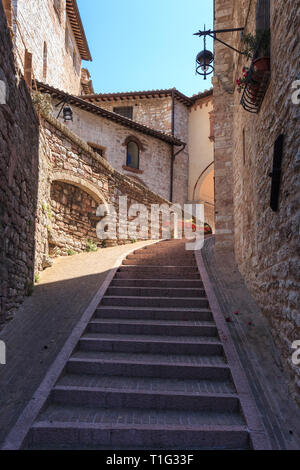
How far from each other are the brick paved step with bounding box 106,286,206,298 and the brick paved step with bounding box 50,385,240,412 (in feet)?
8.51

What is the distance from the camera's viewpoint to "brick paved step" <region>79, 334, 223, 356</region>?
4.26 metres

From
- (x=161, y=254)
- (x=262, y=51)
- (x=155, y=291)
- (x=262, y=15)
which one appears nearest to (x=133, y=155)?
(x=161, y=254)

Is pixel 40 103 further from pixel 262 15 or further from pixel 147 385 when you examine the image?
pixel 147 385

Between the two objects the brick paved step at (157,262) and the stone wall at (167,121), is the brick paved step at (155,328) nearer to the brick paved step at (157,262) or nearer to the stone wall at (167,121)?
the brick paved step at (157,262)

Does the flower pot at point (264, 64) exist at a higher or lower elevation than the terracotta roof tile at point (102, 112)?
lower

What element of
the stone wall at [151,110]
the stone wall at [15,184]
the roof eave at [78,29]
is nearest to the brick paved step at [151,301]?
the stone wall at [15,184]

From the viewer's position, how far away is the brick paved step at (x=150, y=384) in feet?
11.5

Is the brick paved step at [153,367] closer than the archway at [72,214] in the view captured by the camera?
Yes

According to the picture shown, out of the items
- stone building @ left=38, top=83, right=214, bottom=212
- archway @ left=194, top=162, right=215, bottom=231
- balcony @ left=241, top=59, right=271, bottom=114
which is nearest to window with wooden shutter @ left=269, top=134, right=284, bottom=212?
balcony @ left=241, top=59, right=271, bottom=114

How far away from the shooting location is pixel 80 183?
9.39 meters

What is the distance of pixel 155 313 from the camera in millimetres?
5203

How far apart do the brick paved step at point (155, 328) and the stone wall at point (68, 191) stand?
2.64m

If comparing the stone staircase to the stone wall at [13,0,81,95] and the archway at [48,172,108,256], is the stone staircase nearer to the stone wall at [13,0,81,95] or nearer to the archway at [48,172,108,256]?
the archway at [48,172,108,256]
